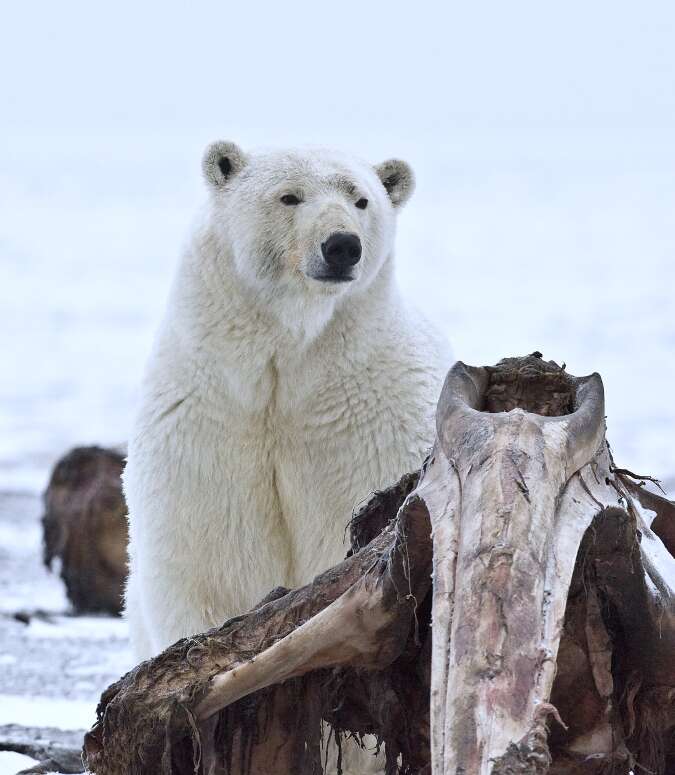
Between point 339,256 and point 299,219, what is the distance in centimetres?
28

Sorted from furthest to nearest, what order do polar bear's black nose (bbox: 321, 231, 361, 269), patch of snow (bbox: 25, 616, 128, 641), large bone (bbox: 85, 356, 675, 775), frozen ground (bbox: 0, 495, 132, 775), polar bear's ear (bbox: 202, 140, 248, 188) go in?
1. patch of snow (bbox: 25, 616, 128, 641)
2. frozen ground (bbox: 0, 495, 132, 775)
3. polar bear's ear (bbox: 202, 140, 248, 188)
4. polar bear's black nose (bbox: 321, 231, 361, 269)
5. large bone (bbox: 85, 356, 675, 775)

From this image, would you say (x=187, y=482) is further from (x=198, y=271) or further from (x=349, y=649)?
(x=349, y=649)

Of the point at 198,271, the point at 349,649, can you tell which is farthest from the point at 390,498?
the point at 198,271

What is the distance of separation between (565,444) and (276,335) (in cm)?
242

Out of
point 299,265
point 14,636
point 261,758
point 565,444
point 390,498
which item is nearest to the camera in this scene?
point 565,444

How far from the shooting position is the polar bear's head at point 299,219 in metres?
5.05

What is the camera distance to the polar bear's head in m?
5.05

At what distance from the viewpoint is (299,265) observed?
512 centimetres

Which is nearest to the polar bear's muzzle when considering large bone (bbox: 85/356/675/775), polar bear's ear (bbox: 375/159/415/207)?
polar bear's ear (bbox: 375/159/415/207)

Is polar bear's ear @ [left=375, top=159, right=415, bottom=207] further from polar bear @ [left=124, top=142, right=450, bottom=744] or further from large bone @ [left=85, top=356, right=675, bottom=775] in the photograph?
large bone @ [left=85, top=356, right=675, bottom=775]

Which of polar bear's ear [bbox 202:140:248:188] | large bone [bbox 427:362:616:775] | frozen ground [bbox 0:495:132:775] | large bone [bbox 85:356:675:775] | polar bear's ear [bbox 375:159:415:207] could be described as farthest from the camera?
polar bear's ear [bbox 375:159:415:207]

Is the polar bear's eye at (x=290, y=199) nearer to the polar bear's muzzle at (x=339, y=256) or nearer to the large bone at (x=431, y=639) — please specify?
the polar bear's muzzle at (x=339, y=256)

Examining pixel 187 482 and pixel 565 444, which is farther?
pixel 187 482

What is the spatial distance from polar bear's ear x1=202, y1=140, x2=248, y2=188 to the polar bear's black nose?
675 millimetres
